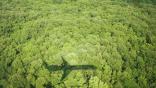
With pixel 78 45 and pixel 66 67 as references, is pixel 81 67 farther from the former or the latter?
pixel 78 45

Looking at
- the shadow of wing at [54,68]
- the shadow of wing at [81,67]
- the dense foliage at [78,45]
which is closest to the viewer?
the shadow of wing at [81,67]

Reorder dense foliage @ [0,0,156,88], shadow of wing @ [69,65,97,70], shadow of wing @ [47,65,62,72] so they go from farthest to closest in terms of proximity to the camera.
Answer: dense foliage @ [0,0,156,88], shadow of wing @ [47,65,62,72], shadow of wing @ [69,65,97,70]

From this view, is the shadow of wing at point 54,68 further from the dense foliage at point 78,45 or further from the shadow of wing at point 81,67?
the shadow of wing at point 81,67

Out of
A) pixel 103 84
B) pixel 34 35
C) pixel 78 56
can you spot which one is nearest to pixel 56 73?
pixel 78 56

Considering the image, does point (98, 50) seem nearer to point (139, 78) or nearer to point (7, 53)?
point (139, 78)

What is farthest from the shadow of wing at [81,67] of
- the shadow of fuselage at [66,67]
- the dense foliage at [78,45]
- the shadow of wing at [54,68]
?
the shadow of wing at [54,68]

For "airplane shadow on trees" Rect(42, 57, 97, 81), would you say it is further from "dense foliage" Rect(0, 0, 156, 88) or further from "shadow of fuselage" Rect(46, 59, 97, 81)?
"dense foliage" Rect(0, 0, 156, 88)

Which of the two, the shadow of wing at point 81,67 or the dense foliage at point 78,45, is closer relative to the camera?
the shadow of wing at point 81,67

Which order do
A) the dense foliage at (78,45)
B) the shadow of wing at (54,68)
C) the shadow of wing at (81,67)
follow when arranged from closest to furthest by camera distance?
1. the shadow of wing at (81,67)
2. the shadow of wing at (54,68)
3. the dense foliage at (78,45)

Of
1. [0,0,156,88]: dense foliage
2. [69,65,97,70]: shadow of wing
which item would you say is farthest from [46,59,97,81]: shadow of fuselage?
[0,0,156,88]: dense foliage
